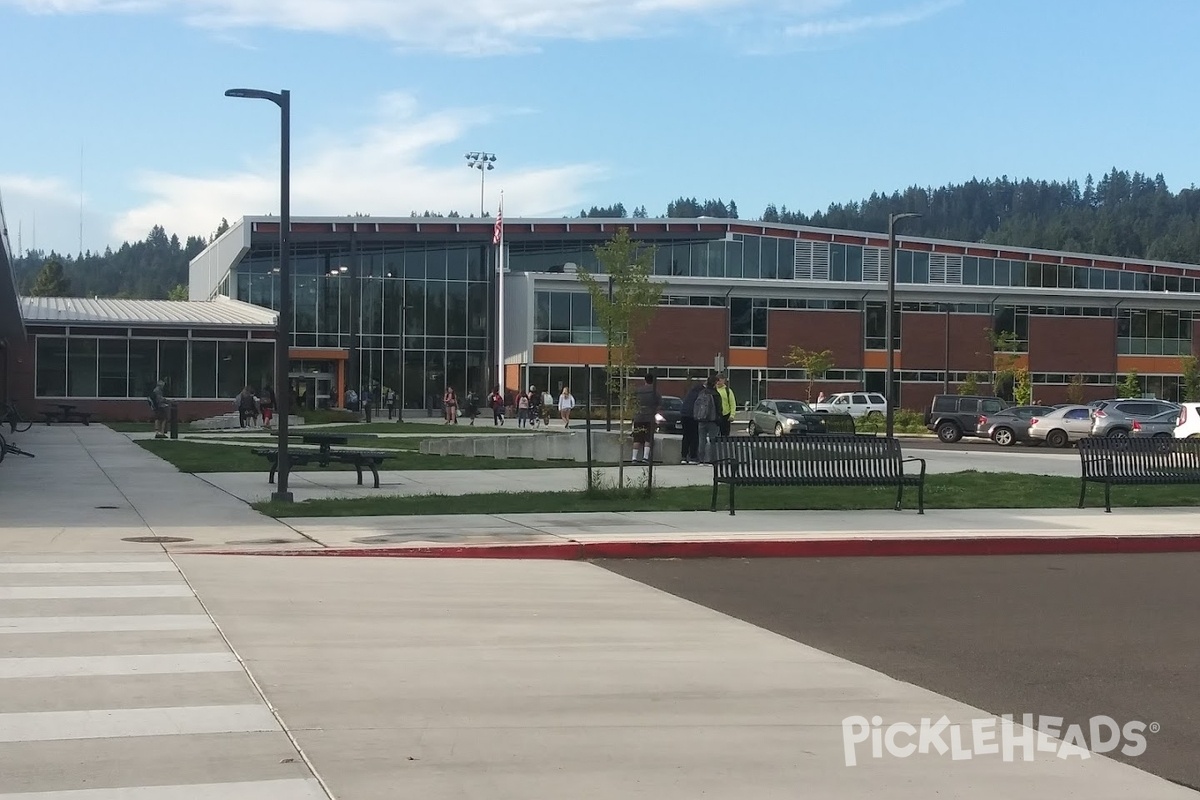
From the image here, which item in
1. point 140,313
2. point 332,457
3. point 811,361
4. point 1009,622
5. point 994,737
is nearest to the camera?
point 994,737

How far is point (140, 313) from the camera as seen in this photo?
6128cm

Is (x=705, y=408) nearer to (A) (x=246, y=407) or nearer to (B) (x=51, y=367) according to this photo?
(A) (x=246, y=407)

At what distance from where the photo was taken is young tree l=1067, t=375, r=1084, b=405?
7475cm

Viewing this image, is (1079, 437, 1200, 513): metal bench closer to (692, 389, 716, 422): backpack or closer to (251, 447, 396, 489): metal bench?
(692, 389, 716, 422): backpack

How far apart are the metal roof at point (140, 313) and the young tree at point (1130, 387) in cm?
4813

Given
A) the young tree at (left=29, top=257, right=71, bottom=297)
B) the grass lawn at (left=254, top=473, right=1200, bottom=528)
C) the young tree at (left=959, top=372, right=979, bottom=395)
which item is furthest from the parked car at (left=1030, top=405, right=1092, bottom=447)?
the young tree at (left=29, top=257, right=71, bottom=297)

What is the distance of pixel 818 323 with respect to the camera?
76312 millimetres

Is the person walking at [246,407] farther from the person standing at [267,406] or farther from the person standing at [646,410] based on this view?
the person standing at [646,410]

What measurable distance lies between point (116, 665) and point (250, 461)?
18859mm

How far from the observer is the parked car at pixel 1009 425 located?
45.3 m

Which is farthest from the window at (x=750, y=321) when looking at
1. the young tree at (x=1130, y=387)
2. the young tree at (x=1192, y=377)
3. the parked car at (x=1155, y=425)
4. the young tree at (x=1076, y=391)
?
the parked car at (x=1155, y=425)

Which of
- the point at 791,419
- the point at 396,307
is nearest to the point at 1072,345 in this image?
the point at 791,419

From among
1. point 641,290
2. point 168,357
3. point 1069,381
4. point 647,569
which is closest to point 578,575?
point 647,569

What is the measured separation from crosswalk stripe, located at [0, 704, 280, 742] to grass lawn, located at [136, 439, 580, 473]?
1742 centimetres
